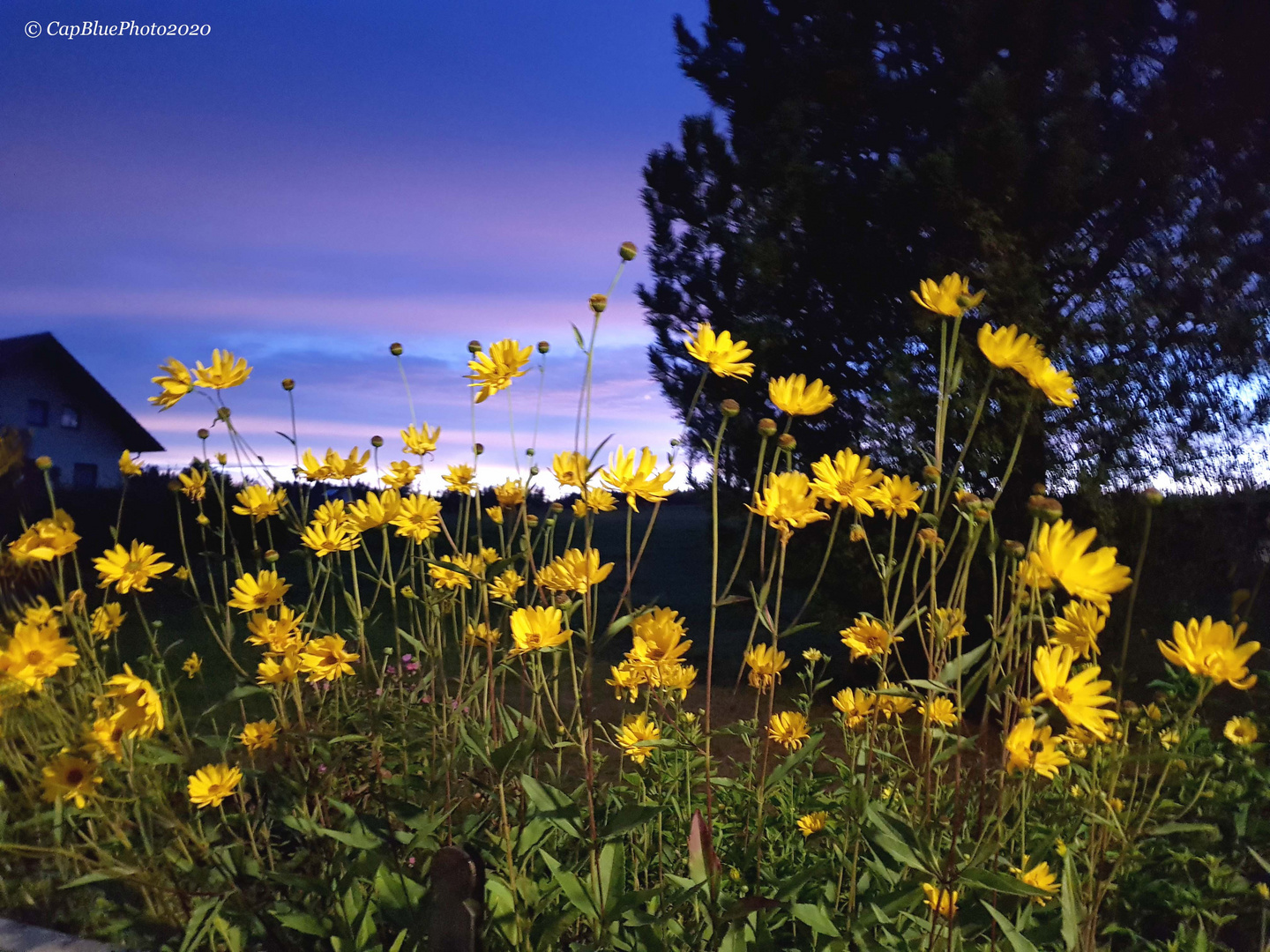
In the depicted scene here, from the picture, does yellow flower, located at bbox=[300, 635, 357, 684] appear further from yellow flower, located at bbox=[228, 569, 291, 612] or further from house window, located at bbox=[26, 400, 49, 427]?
house window, located at bbox=[26, 400, 49, 427]

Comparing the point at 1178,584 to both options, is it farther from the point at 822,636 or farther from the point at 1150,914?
the point at 1150,914

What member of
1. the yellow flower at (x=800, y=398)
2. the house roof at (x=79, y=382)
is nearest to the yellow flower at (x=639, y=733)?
the yellow flower at (x=800, y=398)

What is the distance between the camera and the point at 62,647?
151 cm

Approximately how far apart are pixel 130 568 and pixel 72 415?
14.4 m

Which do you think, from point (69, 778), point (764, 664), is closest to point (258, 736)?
point (69, 778)

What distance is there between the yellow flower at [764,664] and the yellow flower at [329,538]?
818 mm

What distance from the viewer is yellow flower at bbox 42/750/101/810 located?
5.20 ft

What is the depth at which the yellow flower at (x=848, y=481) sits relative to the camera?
4.98 ft

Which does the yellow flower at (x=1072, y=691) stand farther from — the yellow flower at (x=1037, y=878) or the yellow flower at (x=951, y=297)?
the yellow flower at (x=951, y=297)

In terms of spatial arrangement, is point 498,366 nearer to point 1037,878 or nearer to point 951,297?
point 951,297

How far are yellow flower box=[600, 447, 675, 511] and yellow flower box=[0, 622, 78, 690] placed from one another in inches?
38.5

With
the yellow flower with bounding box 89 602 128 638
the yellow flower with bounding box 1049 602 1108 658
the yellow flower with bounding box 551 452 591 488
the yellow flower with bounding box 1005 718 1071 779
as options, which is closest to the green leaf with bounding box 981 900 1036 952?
the yellow flower with bounding box 1005 718 1071 779

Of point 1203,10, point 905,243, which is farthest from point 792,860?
point 1203,10

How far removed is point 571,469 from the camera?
1369 millimetres
